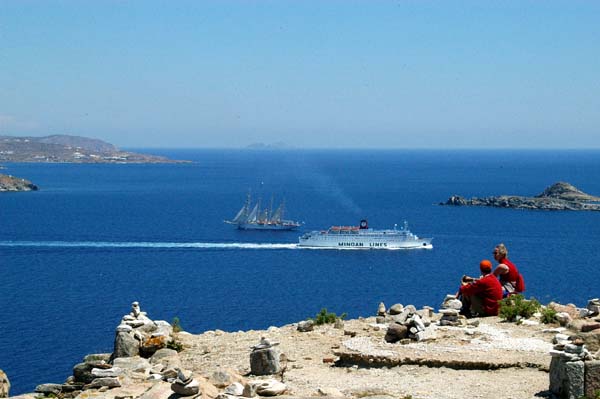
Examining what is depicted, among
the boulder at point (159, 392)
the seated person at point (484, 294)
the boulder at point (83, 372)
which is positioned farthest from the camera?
the seated person at point (484, 294)

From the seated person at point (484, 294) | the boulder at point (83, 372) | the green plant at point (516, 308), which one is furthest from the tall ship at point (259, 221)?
the boulder at point (83, 372)

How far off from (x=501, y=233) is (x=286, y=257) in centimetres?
2615

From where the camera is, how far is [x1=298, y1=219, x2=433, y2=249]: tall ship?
82.9 meters

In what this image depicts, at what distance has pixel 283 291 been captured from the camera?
186ft

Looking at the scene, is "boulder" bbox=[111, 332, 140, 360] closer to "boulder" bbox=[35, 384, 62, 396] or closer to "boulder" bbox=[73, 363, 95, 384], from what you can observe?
"boulder" bbox=[73, 363, 95, 384]

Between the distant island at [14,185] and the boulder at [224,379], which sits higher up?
the boulder at [224,379]

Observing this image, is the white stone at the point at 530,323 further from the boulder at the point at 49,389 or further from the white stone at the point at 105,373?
the boulder at the point at 49,389

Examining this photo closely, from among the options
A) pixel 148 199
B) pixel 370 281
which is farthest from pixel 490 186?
pixel 370 281

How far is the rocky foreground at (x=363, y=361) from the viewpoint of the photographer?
34.8ft

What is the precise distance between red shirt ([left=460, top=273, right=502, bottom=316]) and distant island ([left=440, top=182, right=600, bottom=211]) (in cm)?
10491

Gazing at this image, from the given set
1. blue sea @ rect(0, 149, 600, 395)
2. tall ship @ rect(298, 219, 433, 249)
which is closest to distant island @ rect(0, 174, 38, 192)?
blue sea @ rect(0, 149, 600, 395)

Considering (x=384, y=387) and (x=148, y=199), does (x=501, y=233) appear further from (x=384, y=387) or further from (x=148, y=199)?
(x=384, y=387)

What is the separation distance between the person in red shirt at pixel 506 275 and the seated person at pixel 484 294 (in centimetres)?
42

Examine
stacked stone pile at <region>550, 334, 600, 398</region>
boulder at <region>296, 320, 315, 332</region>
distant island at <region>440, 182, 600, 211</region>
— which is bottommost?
distant island at <region>440, 182, 600, 211</region>
